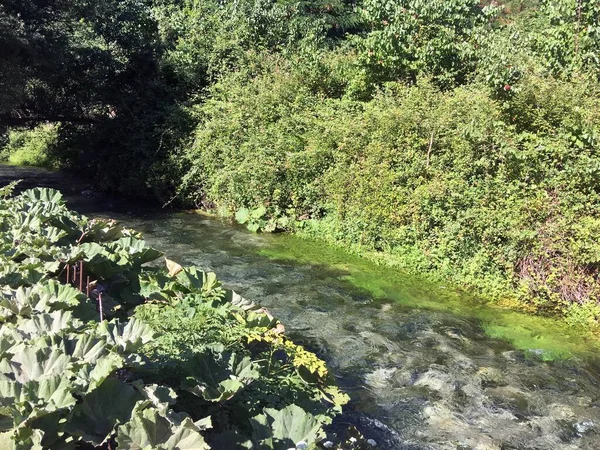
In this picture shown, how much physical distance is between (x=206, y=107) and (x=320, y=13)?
891 centimetres

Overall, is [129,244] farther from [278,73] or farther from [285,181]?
[278,73]

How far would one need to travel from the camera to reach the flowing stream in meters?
4.11

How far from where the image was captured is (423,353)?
5262 mm

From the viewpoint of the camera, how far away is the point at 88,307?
3188 mm

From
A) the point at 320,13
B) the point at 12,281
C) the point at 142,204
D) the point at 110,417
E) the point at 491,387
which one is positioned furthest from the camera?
the point at 320,13

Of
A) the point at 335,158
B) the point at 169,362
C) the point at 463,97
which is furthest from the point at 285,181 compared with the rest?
the point at 169,362

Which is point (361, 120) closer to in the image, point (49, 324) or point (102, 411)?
point (49, 324)

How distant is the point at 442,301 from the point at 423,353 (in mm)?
1513

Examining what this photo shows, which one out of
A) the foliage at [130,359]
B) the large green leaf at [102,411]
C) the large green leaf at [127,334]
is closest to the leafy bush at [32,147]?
the foliage at [130,359]

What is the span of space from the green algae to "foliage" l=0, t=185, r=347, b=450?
265 cm

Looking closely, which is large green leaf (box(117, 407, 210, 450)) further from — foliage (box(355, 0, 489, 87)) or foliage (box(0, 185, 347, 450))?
foliage (box(355, 0, 489, 87))

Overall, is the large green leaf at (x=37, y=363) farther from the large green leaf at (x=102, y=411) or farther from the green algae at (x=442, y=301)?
the green algae at (x=442, y=301)

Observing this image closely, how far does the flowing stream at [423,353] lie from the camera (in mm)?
4105

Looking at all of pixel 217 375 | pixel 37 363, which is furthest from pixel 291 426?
pixel 37 363
